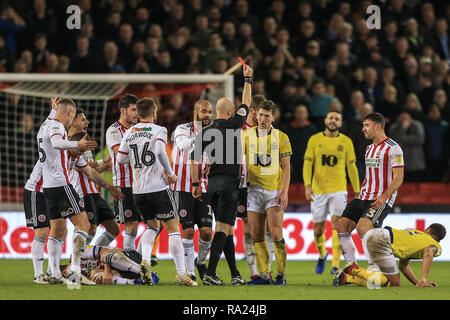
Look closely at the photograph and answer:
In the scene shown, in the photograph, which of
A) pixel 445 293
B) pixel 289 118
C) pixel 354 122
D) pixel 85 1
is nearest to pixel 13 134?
pixel 85 1

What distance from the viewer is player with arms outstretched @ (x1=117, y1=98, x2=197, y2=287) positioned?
8.32m

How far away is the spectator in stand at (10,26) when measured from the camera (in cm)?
1495

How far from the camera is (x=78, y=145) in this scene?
823 centimetres

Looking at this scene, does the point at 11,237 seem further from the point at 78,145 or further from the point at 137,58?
the point at 78,145

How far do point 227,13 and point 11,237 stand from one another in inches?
252

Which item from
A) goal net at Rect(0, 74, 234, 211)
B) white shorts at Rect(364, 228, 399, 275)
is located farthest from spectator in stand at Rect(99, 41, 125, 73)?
white shorts at Rect(364, 228, 399, 275)

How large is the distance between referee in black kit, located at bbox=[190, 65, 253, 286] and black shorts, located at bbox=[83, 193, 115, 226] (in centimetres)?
142

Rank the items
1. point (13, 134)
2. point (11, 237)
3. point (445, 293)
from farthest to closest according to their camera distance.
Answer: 1. point (13, 134)
2. point (11, 237)
3. point (445, 293)

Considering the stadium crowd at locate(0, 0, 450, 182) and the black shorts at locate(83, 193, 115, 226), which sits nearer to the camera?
the black shorts at locate(83, 193, 115, 226)

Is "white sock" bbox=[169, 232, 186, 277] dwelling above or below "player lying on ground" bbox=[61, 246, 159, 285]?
above

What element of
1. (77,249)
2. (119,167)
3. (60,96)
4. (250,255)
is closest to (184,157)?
(119,167)

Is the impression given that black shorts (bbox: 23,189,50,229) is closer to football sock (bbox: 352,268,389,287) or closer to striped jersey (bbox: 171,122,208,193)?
striped jersey (bbox: 171,122,208,193)

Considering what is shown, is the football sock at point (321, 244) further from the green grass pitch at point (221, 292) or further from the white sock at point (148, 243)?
the white sock at point (148, 243)

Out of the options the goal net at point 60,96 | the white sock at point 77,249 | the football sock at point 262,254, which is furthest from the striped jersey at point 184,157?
the goal net at point 60,96
